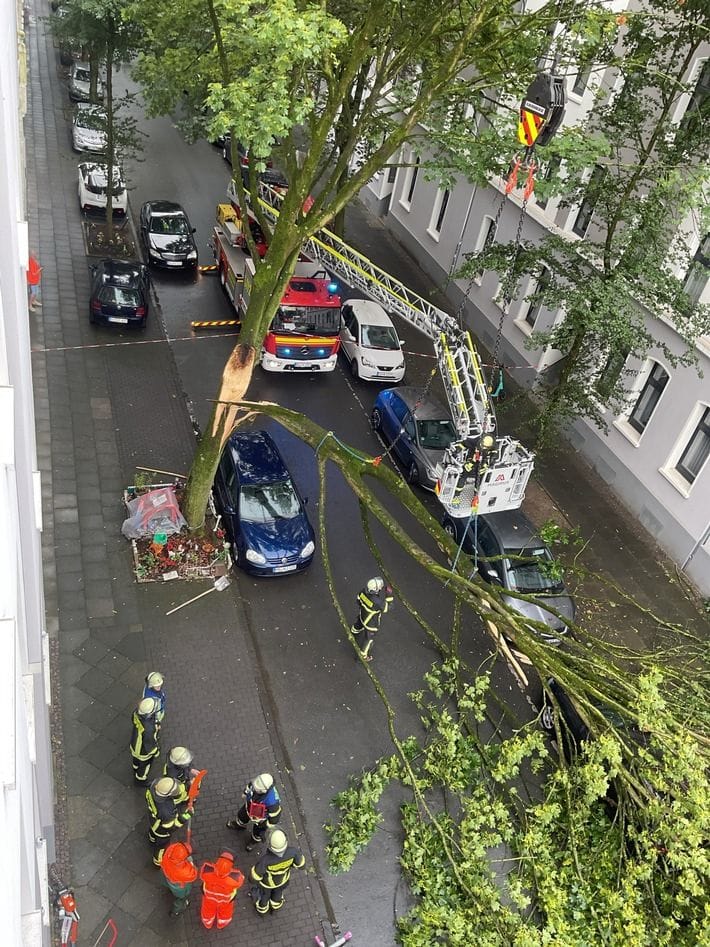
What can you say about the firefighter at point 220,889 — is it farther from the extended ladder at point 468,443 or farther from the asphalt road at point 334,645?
the extended ladder at point 468,443

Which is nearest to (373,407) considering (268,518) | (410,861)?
(268,518)

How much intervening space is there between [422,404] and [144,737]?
9210 mm

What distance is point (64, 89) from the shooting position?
3039 centimetres

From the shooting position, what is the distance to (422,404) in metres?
16.2

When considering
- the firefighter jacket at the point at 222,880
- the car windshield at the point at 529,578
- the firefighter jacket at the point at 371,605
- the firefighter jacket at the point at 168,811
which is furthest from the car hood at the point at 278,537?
the firefighter jacket at the point at 222,880

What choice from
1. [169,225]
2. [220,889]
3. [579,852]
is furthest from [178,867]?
[169,225]

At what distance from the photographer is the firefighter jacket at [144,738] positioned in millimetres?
9125

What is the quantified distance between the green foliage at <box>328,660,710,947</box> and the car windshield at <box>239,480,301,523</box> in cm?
740

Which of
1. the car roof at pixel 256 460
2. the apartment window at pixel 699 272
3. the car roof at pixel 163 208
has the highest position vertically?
the apartment window at pixel 699 272

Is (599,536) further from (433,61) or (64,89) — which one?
(64,89)

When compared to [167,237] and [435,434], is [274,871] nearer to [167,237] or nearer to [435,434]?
[435,434]

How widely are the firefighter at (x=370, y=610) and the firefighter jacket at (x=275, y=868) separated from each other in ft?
11.6

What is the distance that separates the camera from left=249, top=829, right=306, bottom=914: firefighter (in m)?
8.07

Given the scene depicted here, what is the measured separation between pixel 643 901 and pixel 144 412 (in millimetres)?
13354
